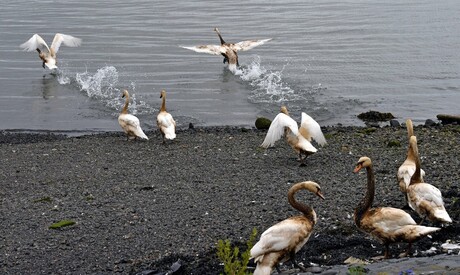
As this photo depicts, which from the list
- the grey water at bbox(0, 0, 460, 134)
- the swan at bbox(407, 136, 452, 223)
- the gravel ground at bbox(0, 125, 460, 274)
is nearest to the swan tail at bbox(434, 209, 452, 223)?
the swan at bbox(407, 136, 452, 223)

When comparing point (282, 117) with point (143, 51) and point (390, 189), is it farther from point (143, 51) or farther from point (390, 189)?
point (143, 51)

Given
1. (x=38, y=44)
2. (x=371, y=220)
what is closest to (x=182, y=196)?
(x=371, y=220)

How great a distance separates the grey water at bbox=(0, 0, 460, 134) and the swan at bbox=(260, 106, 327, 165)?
769 cm

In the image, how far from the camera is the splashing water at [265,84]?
27625 mm

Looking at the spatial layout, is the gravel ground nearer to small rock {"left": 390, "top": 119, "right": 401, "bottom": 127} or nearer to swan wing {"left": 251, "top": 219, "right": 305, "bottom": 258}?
swan wing {"left": 251, "top": 219, "right": 305, "bottom": 258}

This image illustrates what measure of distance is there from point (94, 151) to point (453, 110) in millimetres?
12127

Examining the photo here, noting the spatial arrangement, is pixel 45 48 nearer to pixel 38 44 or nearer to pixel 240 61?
pixel 38 44

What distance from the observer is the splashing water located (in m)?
27.6

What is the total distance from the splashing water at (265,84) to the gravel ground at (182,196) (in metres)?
6.59

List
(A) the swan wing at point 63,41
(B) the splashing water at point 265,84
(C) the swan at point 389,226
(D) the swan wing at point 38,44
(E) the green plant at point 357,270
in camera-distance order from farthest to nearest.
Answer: (A) the swan wing at point 63,41, (D) the swan wing at point 38,44, (B) the splashing water at point 265,84, (C) the swan at point 389,226, (E) the green plant at point 357,270

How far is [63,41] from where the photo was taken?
118 ft

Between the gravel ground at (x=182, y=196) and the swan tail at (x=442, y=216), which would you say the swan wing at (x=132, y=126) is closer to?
the gravel ground at (x=182, y=196)

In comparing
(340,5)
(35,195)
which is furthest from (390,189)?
(340,5)

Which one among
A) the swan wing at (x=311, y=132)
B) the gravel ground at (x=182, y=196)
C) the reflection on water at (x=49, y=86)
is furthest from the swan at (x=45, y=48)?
the swan wing at (x=311, y=132)
